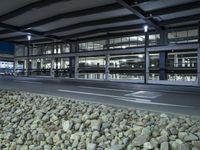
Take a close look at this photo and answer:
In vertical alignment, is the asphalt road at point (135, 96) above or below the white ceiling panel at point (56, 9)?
below

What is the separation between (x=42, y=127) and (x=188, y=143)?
323cm

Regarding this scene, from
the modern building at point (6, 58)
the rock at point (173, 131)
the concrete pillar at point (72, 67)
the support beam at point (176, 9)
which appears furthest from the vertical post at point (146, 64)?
the modern building at point (6, 58)

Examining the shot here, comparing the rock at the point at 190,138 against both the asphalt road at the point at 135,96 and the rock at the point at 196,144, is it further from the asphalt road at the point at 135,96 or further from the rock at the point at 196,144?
the asphalt road at the point at 135,96

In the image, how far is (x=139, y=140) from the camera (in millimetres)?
3785

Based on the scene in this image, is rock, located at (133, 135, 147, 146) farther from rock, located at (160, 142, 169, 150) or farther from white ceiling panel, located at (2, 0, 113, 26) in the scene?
white ceiling panel, located at (2, 0, 113, 26)

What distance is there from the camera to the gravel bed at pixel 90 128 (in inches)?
148

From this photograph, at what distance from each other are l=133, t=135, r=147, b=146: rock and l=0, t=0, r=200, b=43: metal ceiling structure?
9.08 m

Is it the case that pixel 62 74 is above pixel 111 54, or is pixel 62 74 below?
below

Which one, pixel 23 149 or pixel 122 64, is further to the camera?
pixel 122 64

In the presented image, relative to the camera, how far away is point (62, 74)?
26.0 meters

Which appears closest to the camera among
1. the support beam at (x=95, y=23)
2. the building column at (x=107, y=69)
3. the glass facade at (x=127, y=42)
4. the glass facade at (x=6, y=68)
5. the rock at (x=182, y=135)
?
the rock at (x=182, y=135)

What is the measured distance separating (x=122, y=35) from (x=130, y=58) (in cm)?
224

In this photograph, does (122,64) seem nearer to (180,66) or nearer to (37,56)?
(180,66)

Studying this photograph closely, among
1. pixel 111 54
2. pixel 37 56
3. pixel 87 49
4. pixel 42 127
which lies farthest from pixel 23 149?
pixel 37 56
